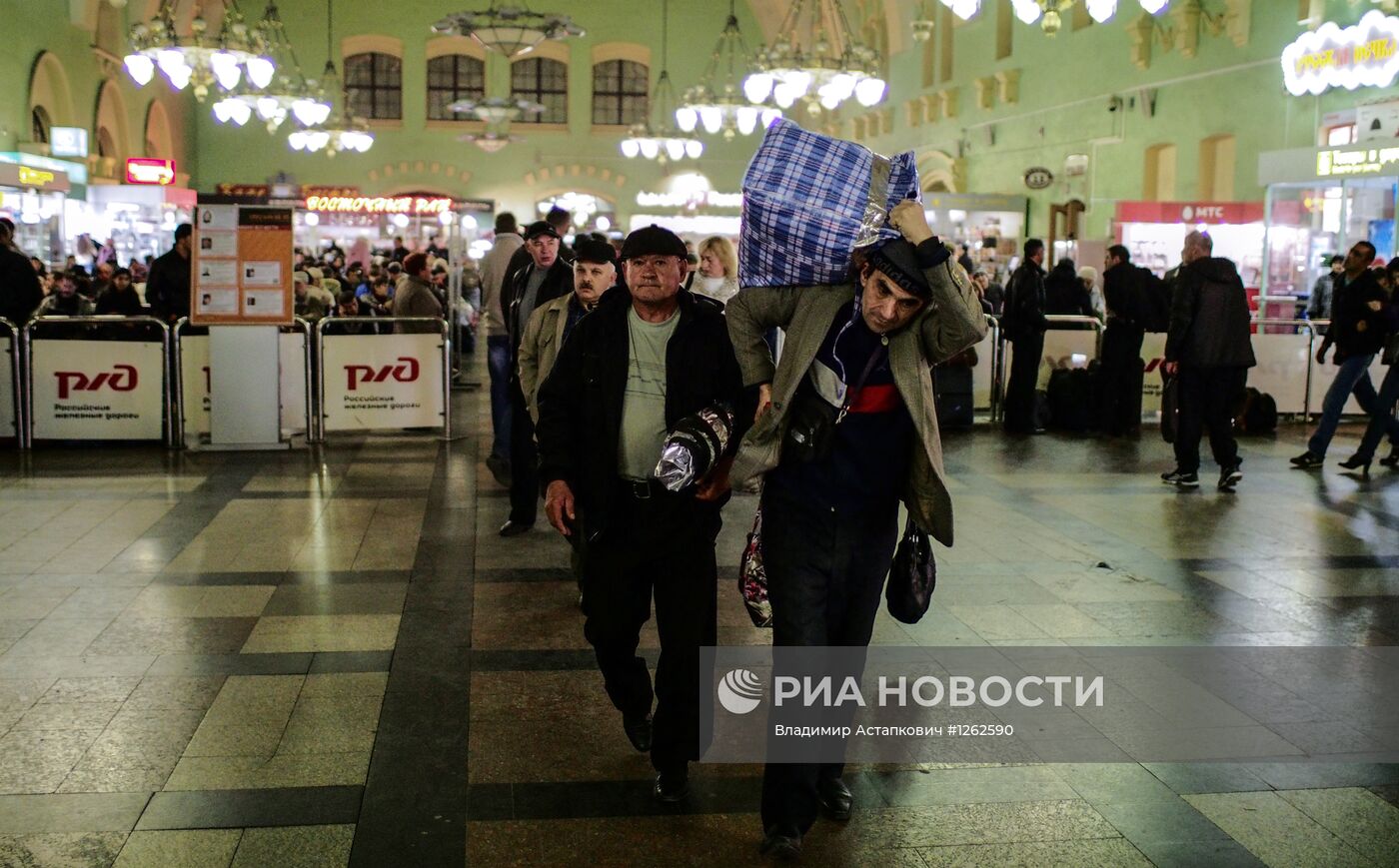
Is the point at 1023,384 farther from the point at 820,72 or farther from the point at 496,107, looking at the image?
the point at 496,107

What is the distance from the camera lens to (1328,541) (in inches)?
315

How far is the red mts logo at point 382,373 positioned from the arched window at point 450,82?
29.8 meters

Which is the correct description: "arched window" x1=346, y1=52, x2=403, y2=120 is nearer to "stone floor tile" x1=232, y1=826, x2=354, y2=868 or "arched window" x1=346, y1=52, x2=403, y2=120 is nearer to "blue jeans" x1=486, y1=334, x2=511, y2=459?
"blue jeans" x1=486, y1=334, x2=511, y2=459

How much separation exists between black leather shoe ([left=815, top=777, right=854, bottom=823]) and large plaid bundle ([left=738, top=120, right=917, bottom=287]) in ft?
4.85

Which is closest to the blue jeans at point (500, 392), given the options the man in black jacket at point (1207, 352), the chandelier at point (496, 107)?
the man in black jacket at point (1207, 352)

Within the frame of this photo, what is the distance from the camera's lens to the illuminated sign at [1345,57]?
49.0 ft

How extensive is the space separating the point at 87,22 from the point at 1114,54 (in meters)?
18.7

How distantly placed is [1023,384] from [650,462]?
9.50m

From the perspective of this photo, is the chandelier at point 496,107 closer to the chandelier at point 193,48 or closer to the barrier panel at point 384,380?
the chandelier at point 193,48

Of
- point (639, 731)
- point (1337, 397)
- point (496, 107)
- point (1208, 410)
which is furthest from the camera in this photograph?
point (496, 107)

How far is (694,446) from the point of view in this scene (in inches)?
148

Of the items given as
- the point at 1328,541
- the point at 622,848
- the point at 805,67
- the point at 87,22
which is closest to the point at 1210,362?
the point at 1328,541

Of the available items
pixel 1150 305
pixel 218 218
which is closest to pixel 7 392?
pixel 218 218

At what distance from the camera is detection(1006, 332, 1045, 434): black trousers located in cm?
1301
